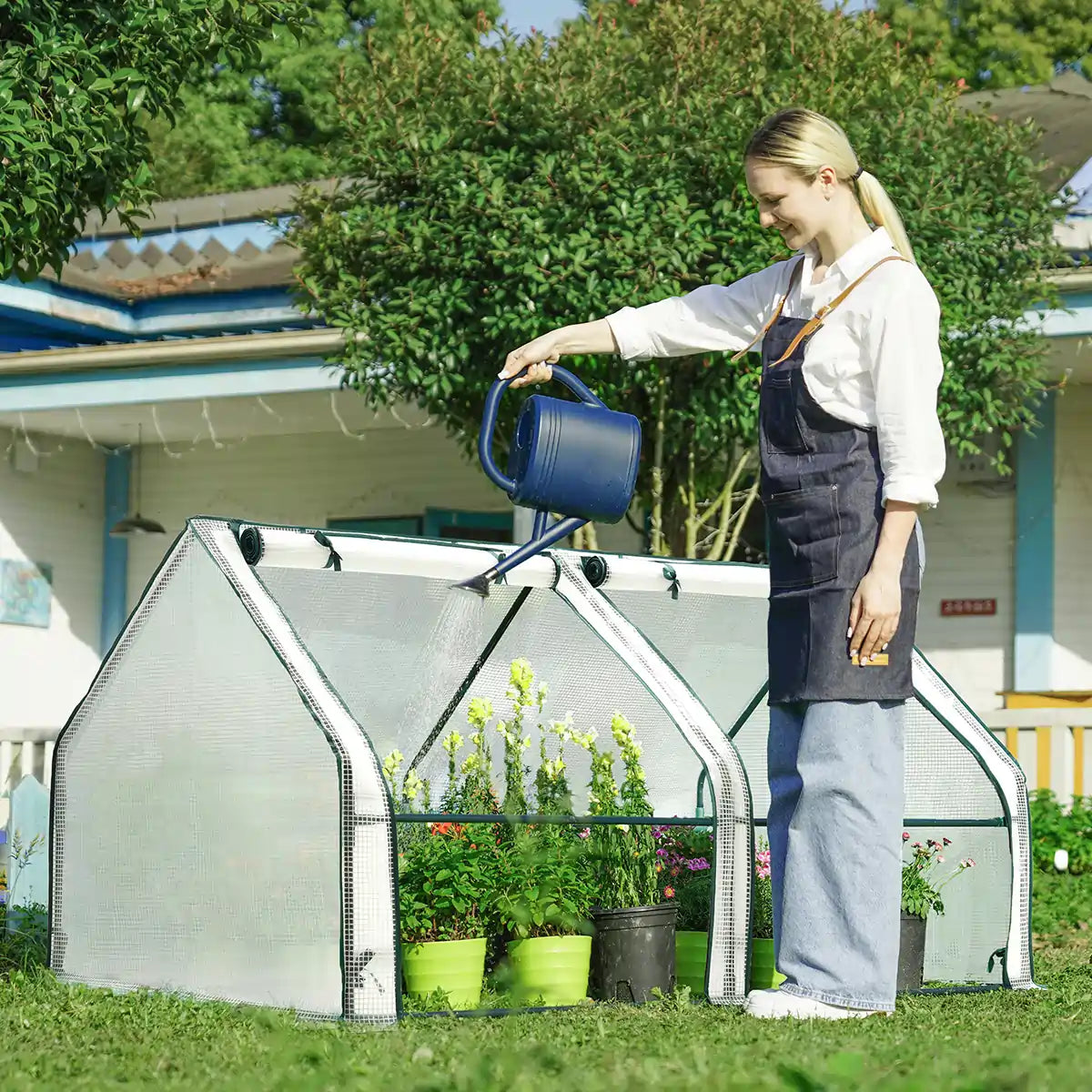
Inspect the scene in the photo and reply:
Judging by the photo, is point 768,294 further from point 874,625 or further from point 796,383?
point 874,625

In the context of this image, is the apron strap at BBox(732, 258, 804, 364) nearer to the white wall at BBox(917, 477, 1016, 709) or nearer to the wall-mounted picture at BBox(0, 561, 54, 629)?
the white wall at BBox(917, 477, 1016, 709)

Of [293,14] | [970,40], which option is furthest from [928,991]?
[970,40]

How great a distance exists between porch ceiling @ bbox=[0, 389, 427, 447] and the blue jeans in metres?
7.31

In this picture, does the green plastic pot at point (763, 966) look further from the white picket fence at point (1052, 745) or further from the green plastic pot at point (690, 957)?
the white picket fence at point (1052, 745)

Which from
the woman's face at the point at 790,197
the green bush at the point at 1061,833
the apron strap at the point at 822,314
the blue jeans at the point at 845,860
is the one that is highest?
the woman's face at the point at 790,197

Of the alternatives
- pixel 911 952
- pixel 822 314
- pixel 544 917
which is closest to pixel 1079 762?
pixel 911 952

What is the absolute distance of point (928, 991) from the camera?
474 centimetres

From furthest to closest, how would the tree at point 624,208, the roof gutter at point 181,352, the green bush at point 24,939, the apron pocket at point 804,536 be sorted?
the roof gutter at point 181,352
the tree at point 624,208
the green bush at point 24,939
the apron pocket at point 804,536

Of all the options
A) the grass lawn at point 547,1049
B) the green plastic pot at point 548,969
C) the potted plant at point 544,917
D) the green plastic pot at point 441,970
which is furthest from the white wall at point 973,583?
the green plastic pot at point 441,970

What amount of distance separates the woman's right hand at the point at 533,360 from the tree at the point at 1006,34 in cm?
1941

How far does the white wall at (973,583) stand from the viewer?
439 inches

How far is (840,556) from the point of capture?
378 centimetres

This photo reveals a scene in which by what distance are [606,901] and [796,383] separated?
5.13 feet

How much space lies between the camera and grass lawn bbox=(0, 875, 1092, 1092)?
109 inches
